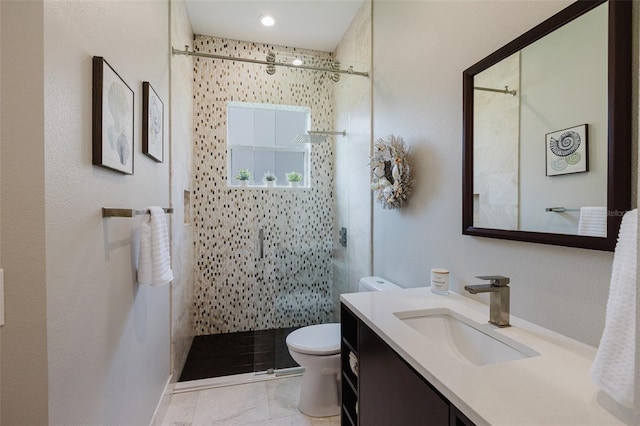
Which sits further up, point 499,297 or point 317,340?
point 499,297

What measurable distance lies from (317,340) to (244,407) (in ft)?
2.16

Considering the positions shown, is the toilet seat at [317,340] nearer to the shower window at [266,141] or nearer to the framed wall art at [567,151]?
the shower window at [266,141]

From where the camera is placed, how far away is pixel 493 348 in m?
1.05

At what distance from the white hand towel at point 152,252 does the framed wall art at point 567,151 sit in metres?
1.63

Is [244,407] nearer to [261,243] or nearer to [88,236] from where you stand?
[261,243]

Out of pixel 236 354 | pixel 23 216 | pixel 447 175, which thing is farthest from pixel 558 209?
pixel 236 354

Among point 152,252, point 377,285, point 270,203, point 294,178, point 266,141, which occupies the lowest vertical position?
point 377,285

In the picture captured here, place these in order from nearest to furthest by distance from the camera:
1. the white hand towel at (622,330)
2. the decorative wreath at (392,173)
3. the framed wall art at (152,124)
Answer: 1. the white hand towel at (622,330)
2. the framed wall art at (152,124)
3. the decorative wreath at (392,173)

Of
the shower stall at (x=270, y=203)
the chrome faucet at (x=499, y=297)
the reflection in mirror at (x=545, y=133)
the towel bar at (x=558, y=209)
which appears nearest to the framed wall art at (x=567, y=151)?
the reflection in mirror at (x=545, y=133)

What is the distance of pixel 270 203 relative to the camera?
277cm

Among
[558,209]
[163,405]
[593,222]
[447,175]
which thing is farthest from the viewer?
[163,405]

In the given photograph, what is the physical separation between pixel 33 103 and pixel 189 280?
2.27 metres

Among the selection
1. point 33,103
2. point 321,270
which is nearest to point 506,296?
point 33,103

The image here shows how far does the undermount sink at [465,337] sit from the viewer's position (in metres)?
1.00
